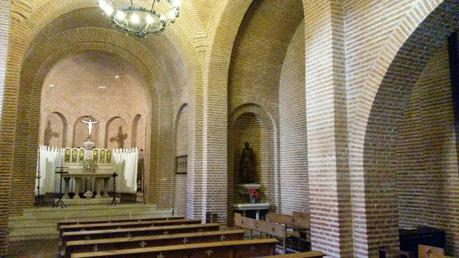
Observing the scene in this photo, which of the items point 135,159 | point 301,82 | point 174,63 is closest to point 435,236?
point 301,82

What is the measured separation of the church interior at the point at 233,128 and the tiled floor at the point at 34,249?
76 mm

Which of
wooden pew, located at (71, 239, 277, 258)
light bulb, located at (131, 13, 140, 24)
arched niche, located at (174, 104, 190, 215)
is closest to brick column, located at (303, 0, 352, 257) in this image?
wooden pew, located at (71, 239, 277, 258)

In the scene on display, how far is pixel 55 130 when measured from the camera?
17.5 metres

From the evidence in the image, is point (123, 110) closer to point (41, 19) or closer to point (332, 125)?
point (41, 19)

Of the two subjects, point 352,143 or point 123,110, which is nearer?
point 352,143

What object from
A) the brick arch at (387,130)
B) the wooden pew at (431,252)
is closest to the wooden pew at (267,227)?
the brick arch at (387,130)

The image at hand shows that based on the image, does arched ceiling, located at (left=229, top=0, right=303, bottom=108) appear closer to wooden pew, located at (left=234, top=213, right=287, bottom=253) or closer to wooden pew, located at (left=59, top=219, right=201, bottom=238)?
wooden pew, located at (left=234, top=213, right=287, bottom=253)

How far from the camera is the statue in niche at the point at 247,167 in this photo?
11.6 meters

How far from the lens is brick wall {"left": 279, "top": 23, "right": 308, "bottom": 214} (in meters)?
10.6

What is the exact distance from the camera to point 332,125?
6.11 m

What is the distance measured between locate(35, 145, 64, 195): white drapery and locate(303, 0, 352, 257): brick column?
11.9 metres

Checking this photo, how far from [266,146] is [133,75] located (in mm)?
7512

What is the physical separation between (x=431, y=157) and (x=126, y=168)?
12.1m

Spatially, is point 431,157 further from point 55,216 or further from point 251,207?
point 55,216
